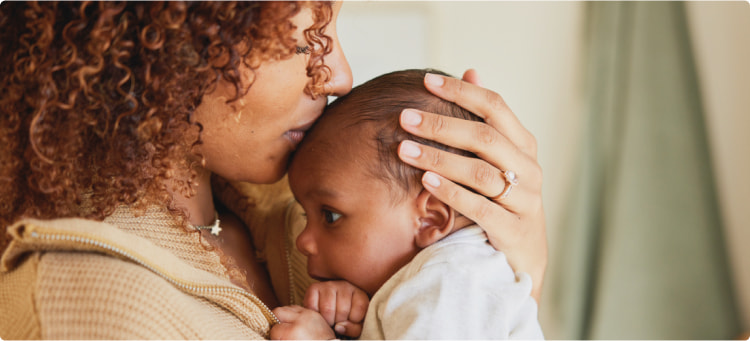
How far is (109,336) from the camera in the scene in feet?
2.46

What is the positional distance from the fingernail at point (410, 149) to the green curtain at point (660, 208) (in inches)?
51.0

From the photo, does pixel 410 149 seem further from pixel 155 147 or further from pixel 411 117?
pixel 155 147

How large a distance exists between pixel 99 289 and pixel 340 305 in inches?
18.4

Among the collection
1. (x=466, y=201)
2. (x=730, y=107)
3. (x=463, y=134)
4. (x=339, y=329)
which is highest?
(x=730, y=107)

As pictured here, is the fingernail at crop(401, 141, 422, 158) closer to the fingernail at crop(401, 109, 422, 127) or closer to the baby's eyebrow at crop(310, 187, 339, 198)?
the fingernail at crop(401, 109, 422, 127)

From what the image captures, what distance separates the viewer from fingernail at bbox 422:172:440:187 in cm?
108

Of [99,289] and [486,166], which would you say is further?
[486,166]

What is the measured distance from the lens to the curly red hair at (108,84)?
2.77 ft

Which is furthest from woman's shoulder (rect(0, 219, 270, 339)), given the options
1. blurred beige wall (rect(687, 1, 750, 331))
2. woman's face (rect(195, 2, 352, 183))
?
blurred beige wall (rect(687, 1, 750, 331))

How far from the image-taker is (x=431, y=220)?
1144 millimetres

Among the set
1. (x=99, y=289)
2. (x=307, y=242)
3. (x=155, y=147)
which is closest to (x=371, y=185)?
(x=307, y=242)

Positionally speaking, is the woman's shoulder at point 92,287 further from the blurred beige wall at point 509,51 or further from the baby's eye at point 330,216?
the blurred beige wall at point 509,51

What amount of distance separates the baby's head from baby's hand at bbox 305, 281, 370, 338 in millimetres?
39

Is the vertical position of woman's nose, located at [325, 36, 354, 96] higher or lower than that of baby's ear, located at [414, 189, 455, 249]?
higher
